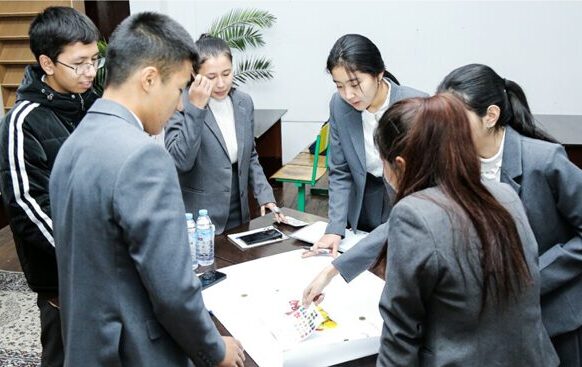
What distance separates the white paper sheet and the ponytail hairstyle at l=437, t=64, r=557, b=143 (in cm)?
66

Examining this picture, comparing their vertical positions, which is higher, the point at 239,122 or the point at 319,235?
the point at 239,122

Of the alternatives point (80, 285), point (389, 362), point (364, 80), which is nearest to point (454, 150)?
point (389, 362)

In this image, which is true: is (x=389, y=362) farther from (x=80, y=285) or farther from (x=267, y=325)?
(x=80, y=285)

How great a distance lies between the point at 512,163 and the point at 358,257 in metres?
0.49

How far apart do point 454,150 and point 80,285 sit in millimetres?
775

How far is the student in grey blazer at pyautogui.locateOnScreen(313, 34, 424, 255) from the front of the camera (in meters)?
1.96

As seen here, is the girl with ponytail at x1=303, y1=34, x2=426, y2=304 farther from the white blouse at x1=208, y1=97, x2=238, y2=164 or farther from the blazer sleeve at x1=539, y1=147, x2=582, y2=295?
the blazer sleeve at x1=539, y1=147, x2=582, y2=295

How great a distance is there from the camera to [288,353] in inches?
49.4

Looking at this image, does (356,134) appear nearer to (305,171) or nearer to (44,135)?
(44,135)

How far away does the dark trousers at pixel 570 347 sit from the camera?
4.68ft

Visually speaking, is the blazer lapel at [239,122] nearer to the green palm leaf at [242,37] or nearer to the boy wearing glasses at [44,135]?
the boy wearing glasses at [44,135]

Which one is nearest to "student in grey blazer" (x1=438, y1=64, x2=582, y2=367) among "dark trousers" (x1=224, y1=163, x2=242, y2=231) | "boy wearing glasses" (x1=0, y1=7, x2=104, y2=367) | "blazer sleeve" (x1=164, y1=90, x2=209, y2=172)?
"blazer sleeve" (x1=164, y1=90, x2=209, y2=172)

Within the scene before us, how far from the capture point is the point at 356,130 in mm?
2123

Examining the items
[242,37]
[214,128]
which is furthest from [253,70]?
[214,128]
